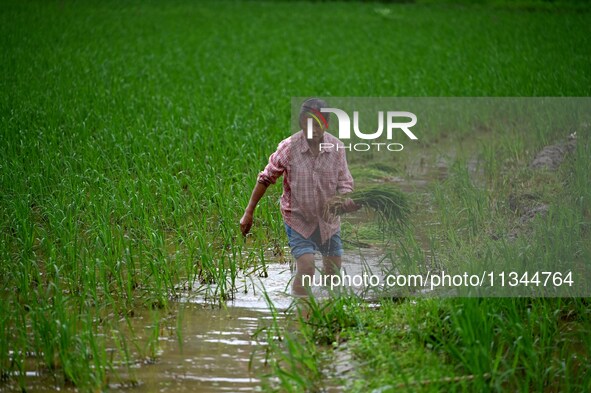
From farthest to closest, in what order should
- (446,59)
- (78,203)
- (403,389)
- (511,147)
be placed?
Answer: (446,59) → (511,147) → (78,203) → (403,389)

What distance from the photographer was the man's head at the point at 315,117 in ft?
14.9

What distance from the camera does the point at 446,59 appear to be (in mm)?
15312

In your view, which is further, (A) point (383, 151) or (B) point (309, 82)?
(B) point (309, 82)

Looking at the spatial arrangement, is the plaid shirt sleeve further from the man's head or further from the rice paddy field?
the rice paddy field

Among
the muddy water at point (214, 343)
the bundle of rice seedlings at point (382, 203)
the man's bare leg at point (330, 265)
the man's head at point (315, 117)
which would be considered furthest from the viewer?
the man's bare leg at point (330, 265)

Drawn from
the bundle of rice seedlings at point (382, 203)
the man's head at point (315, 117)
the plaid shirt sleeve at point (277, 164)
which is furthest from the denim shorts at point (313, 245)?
the man's head at point (315, 117)

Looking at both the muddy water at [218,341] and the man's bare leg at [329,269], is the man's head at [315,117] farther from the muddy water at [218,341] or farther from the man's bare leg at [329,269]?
the muddy water at [218,341]

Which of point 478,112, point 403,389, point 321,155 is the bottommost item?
point 403,389

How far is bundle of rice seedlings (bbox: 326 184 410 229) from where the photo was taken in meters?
4.65

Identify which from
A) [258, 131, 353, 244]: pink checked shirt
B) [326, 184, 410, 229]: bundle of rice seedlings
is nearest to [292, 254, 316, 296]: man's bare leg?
[258, 131, 353, 244]: pink checked shirt

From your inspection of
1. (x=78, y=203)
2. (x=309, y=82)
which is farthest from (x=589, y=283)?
(x=309, y=82)

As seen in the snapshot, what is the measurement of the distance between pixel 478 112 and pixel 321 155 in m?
6.03

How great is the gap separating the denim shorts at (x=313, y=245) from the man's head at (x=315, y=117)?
1.71ft

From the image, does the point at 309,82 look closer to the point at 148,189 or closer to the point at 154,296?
the point at 148,189
